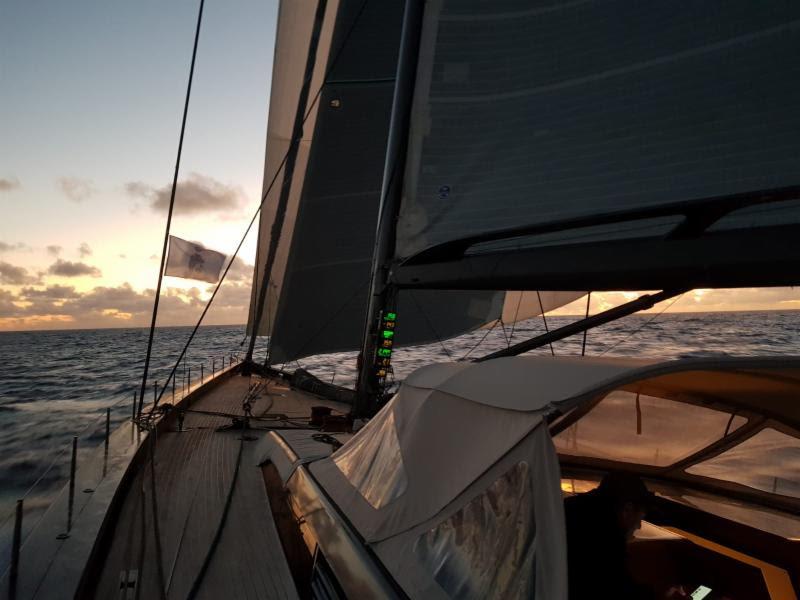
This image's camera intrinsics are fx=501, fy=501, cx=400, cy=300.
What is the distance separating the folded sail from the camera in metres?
3.21

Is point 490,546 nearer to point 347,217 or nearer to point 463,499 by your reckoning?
point 463,499

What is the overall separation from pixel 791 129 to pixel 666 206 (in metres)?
0.88

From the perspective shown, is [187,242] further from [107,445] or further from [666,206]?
[666,206]

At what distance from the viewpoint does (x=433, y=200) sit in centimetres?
459

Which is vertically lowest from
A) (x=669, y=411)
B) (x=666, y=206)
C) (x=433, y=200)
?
(x=669, y=411)

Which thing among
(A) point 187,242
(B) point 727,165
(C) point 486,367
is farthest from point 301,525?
(A) point 187,242

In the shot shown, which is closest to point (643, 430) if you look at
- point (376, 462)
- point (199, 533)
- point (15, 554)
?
point (376, 462)

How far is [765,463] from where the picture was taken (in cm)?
311

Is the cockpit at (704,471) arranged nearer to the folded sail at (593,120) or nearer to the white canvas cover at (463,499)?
the folded sail at (593,120)

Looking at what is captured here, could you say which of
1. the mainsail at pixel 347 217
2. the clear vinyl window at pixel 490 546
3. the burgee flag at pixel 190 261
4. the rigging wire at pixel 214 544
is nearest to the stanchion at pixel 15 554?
the rigging wire at pixel 214 544

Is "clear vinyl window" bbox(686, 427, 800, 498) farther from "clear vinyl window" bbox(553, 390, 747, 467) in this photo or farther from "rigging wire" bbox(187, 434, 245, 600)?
"rigging wire" bbox(187, 434, 245, 600)

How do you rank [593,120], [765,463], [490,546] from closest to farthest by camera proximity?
[490,546] → [765,463] → [593,120]

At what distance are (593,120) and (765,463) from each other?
2.62 metres

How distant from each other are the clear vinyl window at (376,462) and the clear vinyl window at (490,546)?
1.36 feet
